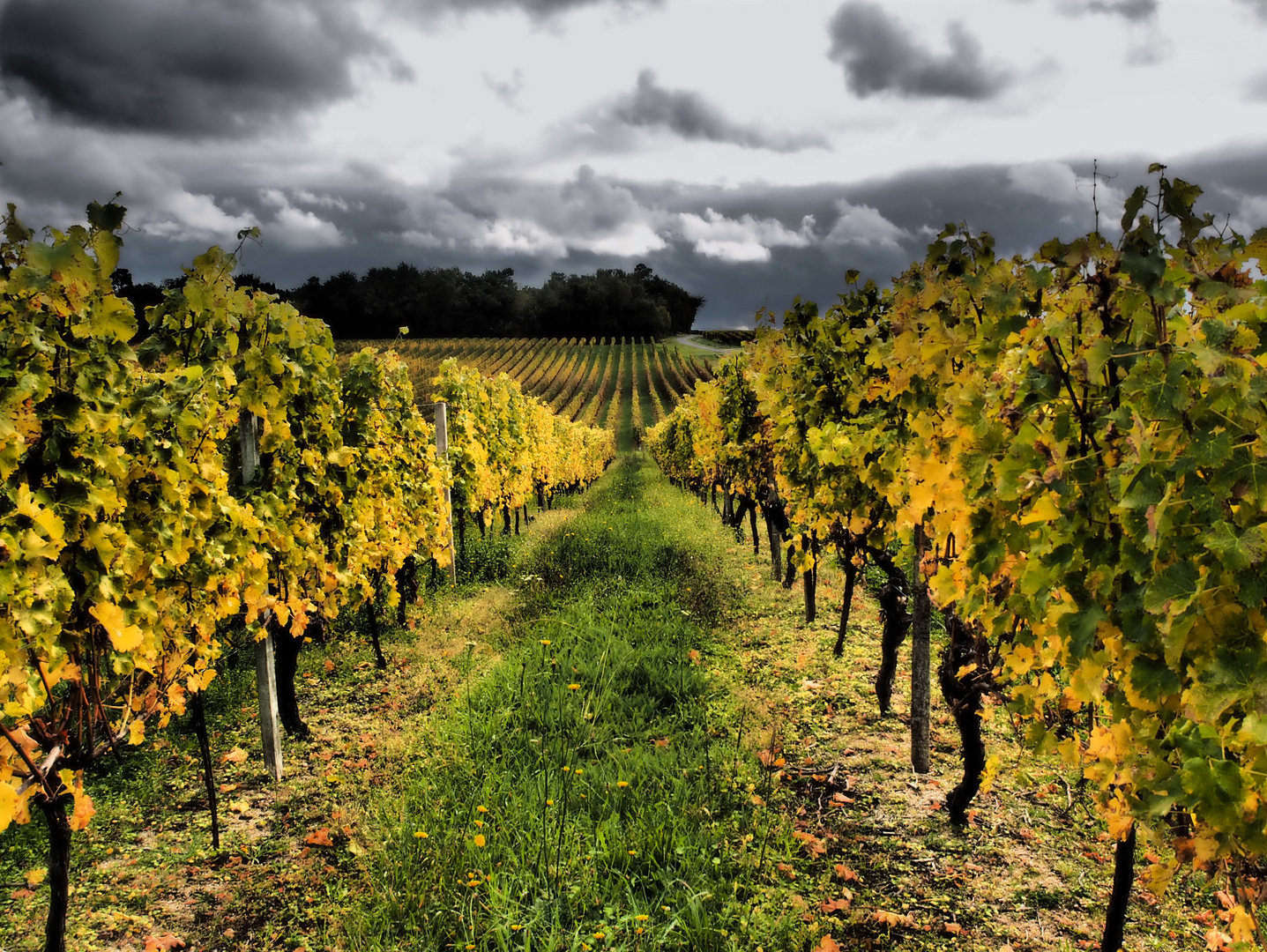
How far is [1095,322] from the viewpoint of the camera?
2.21m

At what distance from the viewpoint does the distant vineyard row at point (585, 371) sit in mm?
50812

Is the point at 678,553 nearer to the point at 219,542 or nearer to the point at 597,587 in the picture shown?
the point at 597,587

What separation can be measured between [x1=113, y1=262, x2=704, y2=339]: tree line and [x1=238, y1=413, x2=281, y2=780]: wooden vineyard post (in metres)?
93.0

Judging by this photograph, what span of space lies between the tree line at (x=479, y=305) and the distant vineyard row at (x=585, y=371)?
1875cm

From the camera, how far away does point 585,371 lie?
68.8m

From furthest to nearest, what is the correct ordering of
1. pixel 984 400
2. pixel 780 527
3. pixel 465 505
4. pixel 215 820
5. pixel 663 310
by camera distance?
pixel 663 310, pixel 465 505, pixel 780 527, pixel 215 820, pixel 984 400

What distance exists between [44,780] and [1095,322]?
4.37 metres

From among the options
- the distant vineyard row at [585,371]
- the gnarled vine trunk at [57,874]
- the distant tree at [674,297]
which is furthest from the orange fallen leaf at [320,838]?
the distant tree at [674,297]

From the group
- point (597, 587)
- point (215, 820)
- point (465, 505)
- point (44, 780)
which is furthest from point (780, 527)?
point (44, 780)

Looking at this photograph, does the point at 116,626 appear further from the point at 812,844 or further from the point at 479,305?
the point at 479,305

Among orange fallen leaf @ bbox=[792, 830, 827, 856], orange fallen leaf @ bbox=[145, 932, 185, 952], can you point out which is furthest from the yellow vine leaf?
orange fallen leaf @ bbox=[792, 830, 827, 856]

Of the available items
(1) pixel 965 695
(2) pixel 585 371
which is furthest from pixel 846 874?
(2) pixel 585 371

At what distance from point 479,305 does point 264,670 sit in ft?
342

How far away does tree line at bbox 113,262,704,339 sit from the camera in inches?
3688
